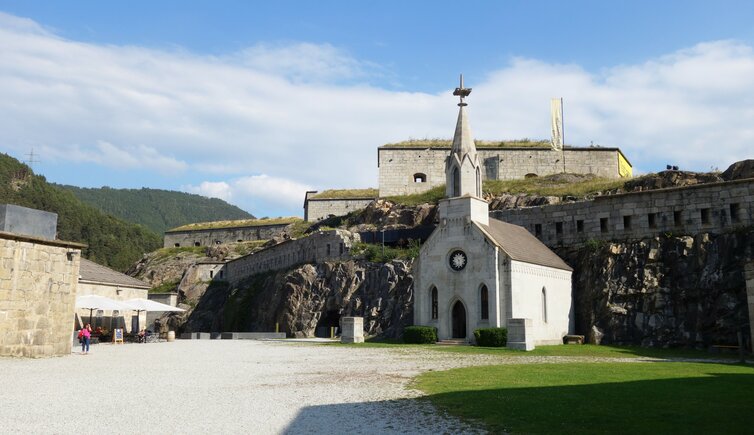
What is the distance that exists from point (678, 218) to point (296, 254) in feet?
118

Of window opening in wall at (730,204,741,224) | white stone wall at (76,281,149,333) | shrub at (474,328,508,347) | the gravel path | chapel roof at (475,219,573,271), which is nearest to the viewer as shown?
the gravel path

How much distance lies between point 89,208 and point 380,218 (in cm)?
11636

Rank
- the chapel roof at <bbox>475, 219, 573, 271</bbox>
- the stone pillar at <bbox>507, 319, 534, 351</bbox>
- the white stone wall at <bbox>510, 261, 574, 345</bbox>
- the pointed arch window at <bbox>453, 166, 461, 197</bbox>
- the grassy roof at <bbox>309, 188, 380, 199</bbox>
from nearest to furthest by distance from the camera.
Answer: the stone pillar at <bbox>507, 319, 534, 351</bbox>, the white stone wall at <bbox>510, 261, 574, 345</bbox>, the chapel roof at <bbox>475, 219, 573, 271</bbox>, the pointed arch window at <bbox>453, 166, 461, 197</bbox>, the grassy roof at <bbox>309, 188, 380, 199</bbox>

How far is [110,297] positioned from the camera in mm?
45969

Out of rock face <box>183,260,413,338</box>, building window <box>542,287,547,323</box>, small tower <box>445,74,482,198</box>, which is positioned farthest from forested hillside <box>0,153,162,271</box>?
building window <box>542,287,547,323</box>

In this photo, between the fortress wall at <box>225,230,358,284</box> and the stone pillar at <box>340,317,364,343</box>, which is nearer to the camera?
the stone pillar at <box>340,317,364,343</box>

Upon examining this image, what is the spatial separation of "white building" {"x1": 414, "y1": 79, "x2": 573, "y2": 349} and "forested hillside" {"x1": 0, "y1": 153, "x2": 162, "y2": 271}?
353 ft

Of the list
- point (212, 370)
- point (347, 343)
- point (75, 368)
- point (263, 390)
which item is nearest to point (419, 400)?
point (263, 390)

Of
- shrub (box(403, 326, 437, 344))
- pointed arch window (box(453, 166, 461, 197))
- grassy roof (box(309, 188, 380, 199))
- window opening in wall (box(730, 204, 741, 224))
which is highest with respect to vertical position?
grassy roof (box(309, 188, 380, 199))

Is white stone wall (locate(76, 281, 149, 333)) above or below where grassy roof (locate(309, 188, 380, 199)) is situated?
below

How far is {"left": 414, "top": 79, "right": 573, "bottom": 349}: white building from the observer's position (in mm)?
36969

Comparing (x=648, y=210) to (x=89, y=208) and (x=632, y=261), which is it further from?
(x=89, y=208)

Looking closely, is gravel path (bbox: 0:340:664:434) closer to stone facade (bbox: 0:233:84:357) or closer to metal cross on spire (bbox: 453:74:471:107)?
stone facade (bbox: 0:233:84:357)

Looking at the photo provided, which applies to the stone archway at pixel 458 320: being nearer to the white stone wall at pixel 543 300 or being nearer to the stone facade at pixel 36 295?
the white stone wall at pixel 543 300
